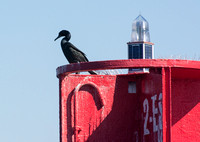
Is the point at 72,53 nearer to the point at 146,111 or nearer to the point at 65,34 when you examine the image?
the point at 65,34

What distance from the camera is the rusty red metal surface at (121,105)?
834 inches

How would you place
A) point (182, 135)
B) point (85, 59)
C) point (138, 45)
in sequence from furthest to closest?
1. point (138, 45)
2. point (85, 59)
3. point (182, 135)

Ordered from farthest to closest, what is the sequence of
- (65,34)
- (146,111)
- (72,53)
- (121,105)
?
(65,34)
(72,53)
(121,105)
(146,111)

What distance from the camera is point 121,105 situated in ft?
73.3

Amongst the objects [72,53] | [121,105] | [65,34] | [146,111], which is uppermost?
[65,34]

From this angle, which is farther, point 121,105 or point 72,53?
point 72,53

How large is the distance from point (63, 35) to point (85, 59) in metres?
1.31

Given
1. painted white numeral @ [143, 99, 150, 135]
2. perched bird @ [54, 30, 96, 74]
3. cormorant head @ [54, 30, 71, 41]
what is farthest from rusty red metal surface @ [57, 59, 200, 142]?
cormorant head @ [54, 30, 71, 41]

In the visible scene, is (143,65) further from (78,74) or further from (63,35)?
(63,35)

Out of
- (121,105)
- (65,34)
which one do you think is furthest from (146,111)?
(65,34)

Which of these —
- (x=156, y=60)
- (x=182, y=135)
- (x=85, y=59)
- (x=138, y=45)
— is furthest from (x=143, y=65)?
(x=138, y=45)

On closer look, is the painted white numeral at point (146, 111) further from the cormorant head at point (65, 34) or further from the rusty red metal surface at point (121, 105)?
the cormorant head at point (65, 34)

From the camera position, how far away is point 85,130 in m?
22.0

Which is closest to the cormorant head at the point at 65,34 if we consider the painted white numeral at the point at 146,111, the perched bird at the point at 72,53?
the perched bird at the point at 72,53
